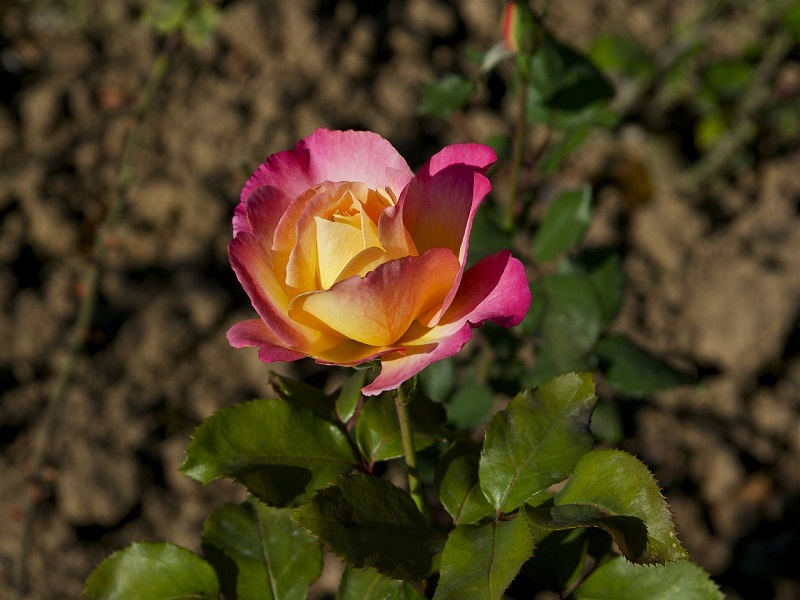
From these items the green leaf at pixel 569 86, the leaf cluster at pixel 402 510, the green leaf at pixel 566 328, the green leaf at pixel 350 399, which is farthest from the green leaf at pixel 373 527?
the green leaf at pixel 569 86

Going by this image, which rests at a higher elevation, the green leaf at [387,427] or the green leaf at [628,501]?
the green leaf at [628,501]

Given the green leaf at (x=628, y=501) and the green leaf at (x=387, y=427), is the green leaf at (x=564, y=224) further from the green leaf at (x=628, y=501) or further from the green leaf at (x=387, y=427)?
the green leaf at (x=628, y=501)

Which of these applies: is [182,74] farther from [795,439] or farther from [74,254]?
[795,439]

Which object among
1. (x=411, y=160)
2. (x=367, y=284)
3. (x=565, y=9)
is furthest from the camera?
(x=565, y=9)

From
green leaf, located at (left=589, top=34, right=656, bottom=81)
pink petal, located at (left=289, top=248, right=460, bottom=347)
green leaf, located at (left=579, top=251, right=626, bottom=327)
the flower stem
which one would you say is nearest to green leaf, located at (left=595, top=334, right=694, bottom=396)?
green leaf, located at (left=579, top=251, right=626, bottom=327)

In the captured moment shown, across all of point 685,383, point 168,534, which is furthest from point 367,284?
point 168,534

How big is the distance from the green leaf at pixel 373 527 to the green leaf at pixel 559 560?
17cm

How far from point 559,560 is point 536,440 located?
0.66 feet

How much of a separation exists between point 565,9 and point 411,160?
94 cm

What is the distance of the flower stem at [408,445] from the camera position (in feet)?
2.46

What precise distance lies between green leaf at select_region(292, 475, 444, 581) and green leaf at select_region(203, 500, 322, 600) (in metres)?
0.18

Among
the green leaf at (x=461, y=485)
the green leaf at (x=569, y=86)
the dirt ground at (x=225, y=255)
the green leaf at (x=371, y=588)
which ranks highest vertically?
the green leaf at (x=569, y=86)

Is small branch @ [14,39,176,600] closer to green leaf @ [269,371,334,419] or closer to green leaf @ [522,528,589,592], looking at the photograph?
green leaf @ [269,371,334,419]

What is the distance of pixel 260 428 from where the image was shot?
0.82 metres
